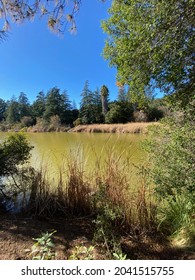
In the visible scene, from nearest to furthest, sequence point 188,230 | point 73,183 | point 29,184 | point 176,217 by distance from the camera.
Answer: point 188,230, point 176,217, point 73,183, point 29,184

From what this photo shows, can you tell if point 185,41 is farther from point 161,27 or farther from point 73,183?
point 73,183

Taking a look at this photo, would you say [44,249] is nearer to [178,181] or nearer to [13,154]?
[178,181]

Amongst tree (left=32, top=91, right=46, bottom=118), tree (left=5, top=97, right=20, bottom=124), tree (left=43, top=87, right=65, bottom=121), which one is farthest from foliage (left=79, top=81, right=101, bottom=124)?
tree (left=5, top=97, right=20, bottom=124)

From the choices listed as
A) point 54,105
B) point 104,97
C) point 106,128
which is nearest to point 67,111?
point 54,105

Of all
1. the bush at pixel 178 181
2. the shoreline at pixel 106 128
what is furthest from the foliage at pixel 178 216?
the shoreline at pixel 106 128

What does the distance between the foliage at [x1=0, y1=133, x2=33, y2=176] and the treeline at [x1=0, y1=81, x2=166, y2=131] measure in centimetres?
1753

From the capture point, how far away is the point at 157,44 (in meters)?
1.88

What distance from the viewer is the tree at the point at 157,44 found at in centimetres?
181

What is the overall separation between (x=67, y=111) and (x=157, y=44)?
34.2 metres

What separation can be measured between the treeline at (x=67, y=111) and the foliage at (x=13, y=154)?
17.5 m

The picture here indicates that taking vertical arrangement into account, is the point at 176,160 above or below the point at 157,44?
below

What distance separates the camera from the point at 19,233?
1891mm

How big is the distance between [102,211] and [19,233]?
85 centimetres

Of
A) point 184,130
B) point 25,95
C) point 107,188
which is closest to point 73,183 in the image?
point 107,188
